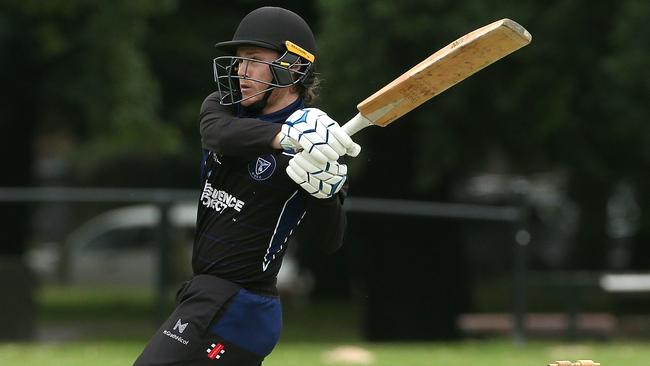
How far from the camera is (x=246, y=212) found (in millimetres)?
4828

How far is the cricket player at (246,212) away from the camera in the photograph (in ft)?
15.6

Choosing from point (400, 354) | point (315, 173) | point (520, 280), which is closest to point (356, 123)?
point (315, 173)

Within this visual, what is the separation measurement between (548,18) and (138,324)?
5.63 meters

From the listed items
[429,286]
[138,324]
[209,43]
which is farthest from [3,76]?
[429,286]

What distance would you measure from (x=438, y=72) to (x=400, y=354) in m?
7.22

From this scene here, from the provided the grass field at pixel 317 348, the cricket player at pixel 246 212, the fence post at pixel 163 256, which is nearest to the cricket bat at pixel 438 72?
the cricket player at pixel 246 212

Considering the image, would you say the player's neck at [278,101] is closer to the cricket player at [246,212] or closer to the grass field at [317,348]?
the cricket player at [246,212]

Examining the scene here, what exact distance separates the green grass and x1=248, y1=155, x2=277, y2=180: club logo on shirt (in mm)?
5853

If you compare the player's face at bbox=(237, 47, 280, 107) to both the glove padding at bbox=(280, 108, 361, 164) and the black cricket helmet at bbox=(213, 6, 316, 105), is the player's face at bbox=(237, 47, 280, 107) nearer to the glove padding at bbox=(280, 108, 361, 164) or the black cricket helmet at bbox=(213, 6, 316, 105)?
the black cricket helmet at bbox=(213, 6, 316, 105)

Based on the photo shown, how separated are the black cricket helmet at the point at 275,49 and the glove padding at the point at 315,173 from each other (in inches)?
18.4

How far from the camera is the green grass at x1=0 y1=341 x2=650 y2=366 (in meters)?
10.8

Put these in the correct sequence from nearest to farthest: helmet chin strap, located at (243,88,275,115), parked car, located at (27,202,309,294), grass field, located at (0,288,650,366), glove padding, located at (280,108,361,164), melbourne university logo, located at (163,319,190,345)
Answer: glove padding, located at (280,108,361,164) → melbourne university logo, located at (163,319,190,345) → helmet chin strap, located at (243,88,275,115) → grass field, located at (0,288,650,366) → parked car, located at (27,202,309,294)

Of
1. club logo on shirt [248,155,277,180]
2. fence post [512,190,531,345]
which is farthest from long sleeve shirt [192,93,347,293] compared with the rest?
fence post [512,190,531,345]

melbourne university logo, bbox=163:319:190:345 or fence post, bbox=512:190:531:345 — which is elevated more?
fence post, bbox=512:190:531:345
